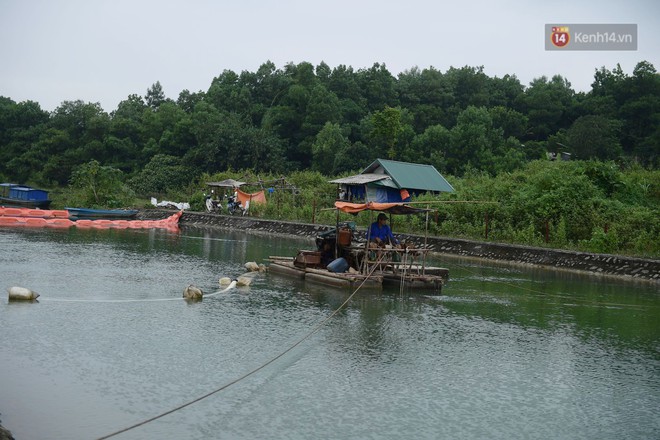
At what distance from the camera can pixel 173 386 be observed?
930cm

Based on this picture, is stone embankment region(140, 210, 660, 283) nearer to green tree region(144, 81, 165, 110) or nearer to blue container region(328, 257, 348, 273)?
blue container region(328, 257, 348, 273)

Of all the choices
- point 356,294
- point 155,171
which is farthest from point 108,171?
point 356,294

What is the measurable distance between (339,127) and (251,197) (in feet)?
60.3

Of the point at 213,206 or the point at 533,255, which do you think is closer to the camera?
the point at 533,255

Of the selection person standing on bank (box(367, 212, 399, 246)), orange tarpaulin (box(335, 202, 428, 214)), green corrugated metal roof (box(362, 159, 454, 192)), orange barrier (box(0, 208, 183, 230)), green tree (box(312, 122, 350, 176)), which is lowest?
orange barrier (box(0, 208, 183, 230))

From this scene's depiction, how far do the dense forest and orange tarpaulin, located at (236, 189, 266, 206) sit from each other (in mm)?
8425

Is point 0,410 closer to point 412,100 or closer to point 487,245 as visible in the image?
point 487,245

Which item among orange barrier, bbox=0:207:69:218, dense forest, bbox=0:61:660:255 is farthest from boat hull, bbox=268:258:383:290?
orange barrier, bbox=0:207:69:218

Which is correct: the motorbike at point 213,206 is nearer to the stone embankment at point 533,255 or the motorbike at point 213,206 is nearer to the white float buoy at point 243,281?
the stone embankment at point 533,255

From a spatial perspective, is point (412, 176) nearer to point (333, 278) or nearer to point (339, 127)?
point (333, 278)

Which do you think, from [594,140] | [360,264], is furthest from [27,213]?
[594,140]

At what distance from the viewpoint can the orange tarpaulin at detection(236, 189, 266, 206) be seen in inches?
1815

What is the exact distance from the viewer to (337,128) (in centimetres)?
6062

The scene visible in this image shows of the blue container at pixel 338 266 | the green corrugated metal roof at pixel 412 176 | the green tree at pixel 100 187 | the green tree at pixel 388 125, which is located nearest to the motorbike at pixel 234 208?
the green tree at pixel 100 187
